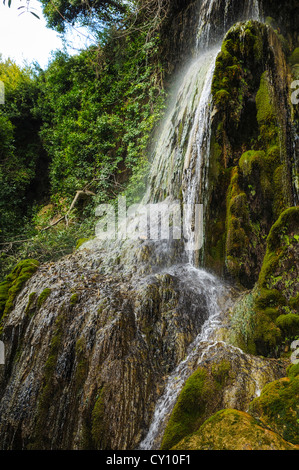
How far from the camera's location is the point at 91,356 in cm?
388

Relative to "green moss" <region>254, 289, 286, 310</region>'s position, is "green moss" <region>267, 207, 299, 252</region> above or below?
above

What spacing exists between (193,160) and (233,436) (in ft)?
17.3

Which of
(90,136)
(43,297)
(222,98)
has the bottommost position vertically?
(43,297)

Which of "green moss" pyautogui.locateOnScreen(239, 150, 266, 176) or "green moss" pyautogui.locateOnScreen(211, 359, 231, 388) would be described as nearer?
"green moss" pyautogui.locateOnScreen(211, 359, 231, 388)

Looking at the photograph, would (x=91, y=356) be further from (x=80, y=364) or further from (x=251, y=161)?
(x=251, y=161)

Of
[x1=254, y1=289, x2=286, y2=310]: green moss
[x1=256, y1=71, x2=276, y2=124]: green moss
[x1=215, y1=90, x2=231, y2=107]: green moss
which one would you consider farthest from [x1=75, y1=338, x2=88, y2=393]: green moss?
[x1=256, y1=71, x2=276, y2=124]: green moss

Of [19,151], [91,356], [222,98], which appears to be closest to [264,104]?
[222,98]

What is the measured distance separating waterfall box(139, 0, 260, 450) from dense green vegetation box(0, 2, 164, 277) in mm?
1483

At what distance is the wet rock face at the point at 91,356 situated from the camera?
3424 mm

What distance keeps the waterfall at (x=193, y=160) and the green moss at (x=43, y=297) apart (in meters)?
2.34

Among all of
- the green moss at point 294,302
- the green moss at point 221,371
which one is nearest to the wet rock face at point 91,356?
the green moss at point 221,371

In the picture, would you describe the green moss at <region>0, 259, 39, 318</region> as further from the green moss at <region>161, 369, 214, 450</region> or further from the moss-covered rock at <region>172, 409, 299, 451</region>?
the moss-covered rock at <region>172, 409, 299, 451</region>

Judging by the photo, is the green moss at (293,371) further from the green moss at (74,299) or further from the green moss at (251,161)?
the green moss at (251,161)

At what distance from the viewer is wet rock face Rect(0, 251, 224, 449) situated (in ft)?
11.2
